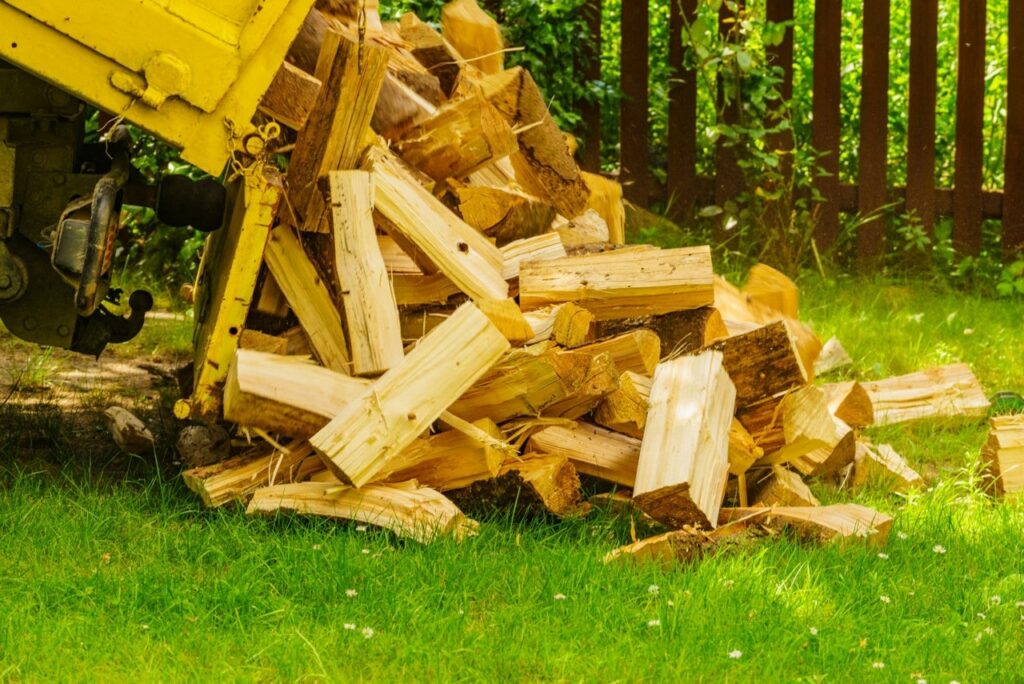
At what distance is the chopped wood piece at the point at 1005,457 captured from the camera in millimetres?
4715

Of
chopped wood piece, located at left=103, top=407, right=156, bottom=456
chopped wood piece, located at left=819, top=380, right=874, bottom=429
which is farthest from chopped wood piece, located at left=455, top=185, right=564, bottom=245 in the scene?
chopped wood piece, located at left=103, top=407, right=156, bottom=456

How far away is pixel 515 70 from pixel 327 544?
2074 mm

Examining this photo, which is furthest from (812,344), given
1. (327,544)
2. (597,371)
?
(327,544)

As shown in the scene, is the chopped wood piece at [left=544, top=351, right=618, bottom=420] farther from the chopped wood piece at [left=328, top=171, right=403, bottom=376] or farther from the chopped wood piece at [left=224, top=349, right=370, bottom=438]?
the chopped wood piece at [left=224, top=349, right=370, bottom=438]

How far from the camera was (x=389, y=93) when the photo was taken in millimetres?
4906

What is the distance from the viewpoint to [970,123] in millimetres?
7898

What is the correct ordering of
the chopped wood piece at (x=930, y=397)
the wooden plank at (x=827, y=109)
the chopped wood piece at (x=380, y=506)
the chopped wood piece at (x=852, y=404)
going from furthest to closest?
the wooden plank at (x=827, y=109) → the chopped wood piece at (x=930, y=397) → the chopped wood piece at (x=852, y=404) → the chopped wood piece at (x=380, y=506)

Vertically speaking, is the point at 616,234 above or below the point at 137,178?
below

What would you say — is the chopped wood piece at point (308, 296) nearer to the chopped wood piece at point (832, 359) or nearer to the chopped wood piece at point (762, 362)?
the chopped wood piece at point (762, 362)

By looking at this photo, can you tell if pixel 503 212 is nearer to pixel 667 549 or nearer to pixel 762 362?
pixel 762 362

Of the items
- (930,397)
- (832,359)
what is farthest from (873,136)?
(930,397)

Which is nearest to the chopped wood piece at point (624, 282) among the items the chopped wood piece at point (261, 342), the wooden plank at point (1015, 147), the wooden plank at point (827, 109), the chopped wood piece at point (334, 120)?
the chopped wood piece at point (334, 120)

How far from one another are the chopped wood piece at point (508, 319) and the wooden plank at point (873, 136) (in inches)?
159

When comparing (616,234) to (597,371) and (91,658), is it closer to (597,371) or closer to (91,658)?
(597,371)
